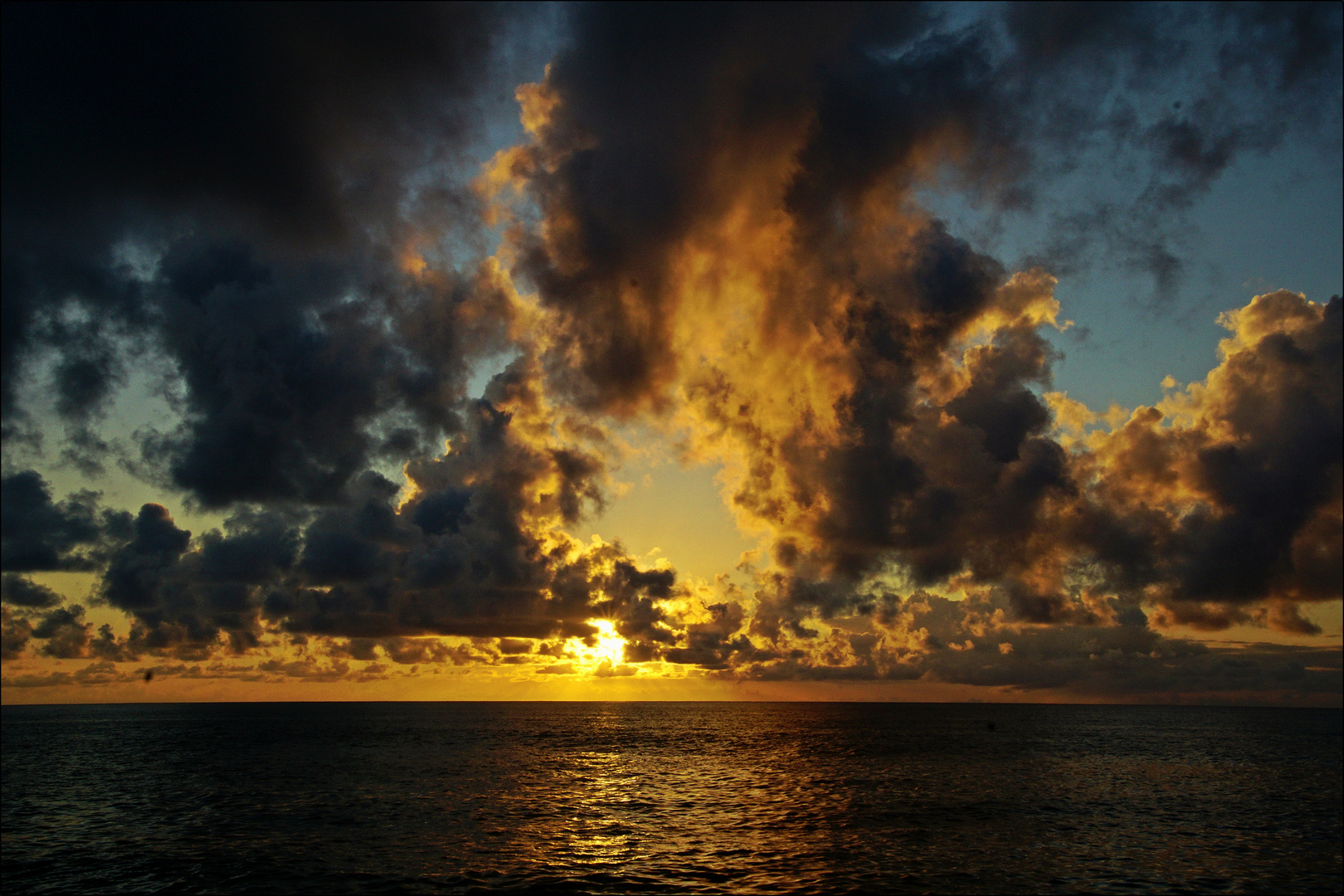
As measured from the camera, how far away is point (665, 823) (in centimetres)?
5519

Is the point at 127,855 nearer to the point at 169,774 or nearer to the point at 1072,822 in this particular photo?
the point at 169,774

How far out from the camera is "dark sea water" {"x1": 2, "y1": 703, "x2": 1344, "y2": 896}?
40.4 meters

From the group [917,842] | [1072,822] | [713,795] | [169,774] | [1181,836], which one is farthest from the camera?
[169,774]

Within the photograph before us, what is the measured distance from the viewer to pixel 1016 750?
412 ft

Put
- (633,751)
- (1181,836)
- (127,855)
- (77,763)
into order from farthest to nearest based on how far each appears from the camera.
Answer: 1. (633,751)
2. (77,763)
3. (1181,836)
4. (127,855)

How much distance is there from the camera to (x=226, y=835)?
51.0 metres

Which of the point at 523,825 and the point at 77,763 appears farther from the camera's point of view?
the point at 77,763

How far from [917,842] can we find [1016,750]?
3546 inches

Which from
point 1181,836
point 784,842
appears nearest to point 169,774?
point 784,842

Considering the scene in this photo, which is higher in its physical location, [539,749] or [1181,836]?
[1181,836]

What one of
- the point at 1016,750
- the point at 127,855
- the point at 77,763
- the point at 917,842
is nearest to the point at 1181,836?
the point at 917,842

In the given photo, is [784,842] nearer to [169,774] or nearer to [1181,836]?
[1181,836]

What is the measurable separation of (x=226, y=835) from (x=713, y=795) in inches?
1495

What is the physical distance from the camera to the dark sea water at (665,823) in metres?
40.4
